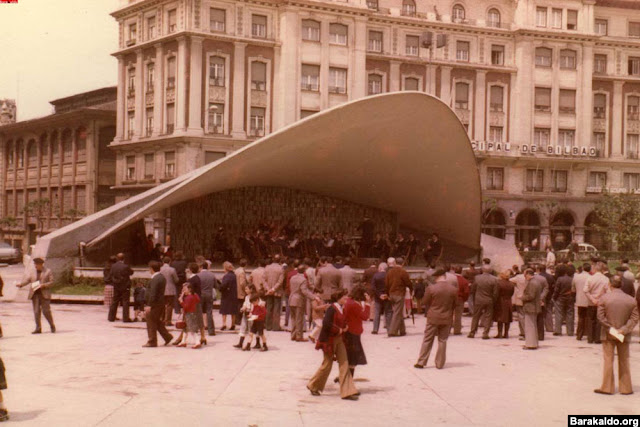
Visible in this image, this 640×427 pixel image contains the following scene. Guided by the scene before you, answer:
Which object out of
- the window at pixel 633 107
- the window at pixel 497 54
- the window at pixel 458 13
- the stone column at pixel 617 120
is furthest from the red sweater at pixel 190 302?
the window at pixel 633 107

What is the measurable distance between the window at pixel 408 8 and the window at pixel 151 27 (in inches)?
701

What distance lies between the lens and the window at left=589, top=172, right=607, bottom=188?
2522 inches

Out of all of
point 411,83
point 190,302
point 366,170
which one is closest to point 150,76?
point 411,83

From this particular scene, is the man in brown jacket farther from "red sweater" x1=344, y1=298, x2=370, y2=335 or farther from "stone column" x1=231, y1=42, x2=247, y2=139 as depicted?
"stone column" x1=231, y1=42, x2=247, y2=139

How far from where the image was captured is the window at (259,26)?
2149 inches

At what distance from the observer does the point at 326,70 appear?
55.6 meters

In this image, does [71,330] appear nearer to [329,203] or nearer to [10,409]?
[10,409]

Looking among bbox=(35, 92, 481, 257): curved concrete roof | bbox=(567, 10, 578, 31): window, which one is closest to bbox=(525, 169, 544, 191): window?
bbox=(567, 10, 578, 31): window

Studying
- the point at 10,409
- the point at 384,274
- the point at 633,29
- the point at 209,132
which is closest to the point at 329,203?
the point at 209,132

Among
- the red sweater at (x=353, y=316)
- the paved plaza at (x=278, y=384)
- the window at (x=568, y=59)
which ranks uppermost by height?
the window at (x=568, y=59)

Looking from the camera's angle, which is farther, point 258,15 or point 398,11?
point 398,11

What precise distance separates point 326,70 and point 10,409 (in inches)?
1877

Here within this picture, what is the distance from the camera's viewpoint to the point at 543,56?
205ft

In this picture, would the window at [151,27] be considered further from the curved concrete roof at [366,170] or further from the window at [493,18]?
the window at [493,18]
